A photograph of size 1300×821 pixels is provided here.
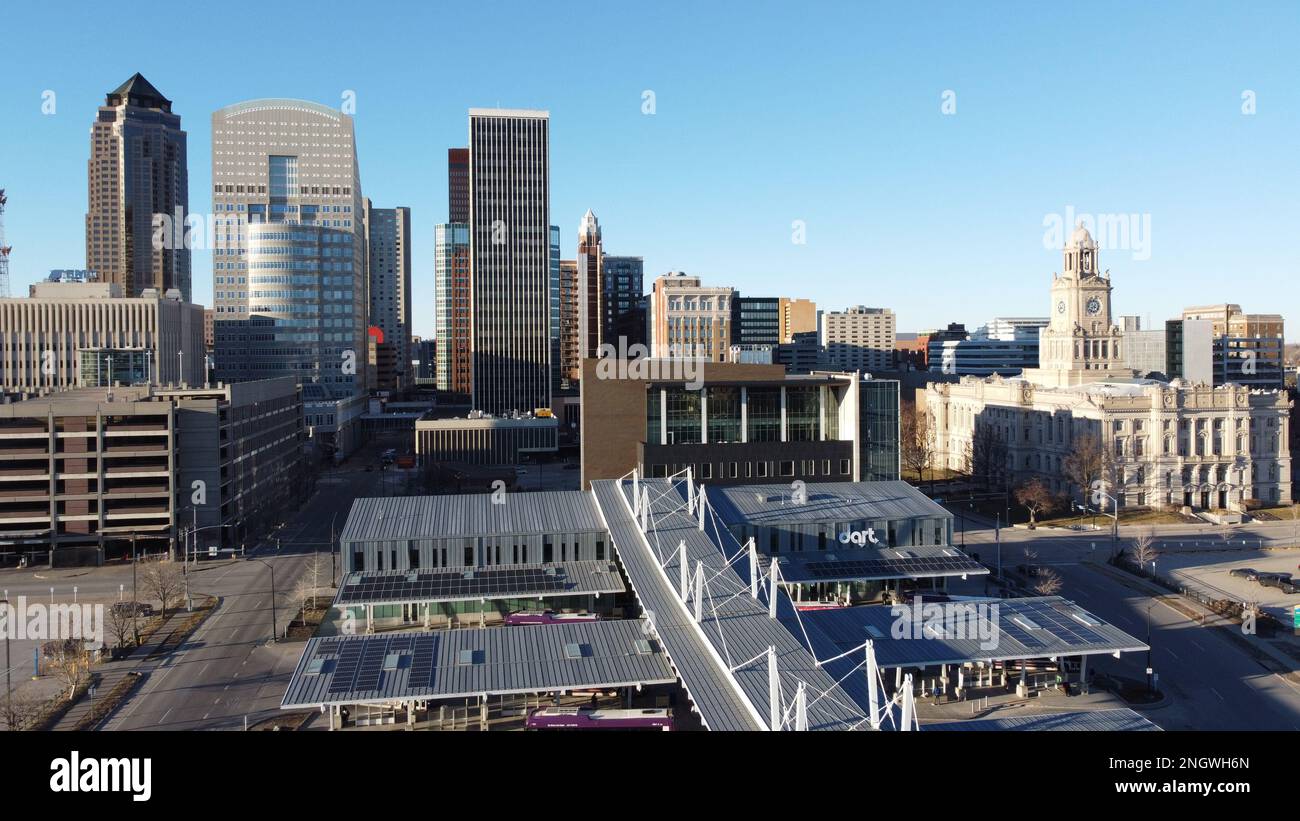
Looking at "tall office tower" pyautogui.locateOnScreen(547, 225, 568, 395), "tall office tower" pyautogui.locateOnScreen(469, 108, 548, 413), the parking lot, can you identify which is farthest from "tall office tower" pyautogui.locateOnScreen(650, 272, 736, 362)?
the parking lot

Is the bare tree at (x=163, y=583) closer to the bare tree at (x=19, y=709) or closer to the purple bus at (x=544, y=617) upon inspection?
the bare tree at (x=19, y=709)

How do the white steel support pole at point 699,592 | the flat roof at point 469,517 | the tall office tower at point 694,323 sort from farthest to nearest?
the tall office tower at point 694,323 → the flat roof at point 469,517 → the white steel support pole at point 699,592

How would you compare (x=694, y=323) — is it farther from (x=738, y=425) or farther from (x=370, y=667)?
(x=370, y=667)

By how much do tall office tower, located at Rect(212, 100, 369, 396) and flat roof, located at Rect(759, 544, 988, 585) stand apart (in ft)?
285

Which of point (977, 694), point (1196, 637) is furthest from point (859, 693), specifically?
point (1196, 637)

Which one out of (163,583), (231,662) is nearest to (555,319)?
(163,583)

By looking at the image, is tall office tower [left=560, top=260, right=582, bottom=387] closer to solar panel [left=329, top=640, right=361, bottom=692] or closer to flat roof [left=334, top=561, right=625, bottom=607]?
flat roof [left=334, top=561, right=625, bottom=607]

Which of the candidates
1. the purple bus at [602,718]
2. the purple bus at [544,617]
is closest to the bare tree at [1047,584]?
the purple bus at [544,617]

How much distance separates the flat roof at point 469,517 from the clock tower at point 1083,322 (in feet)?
202

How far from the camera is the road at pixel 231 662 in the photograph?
31016 mm

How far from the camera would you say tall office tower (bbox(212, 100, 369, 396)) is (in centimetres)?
12812

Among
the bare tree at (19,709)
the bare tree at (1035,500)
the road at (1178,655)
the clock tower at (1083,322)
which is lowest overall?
the road at (1178,655)

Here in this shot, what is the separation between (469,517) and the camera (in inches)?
1815

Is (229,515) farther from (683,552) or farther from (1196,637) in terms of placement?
(1196,637)
